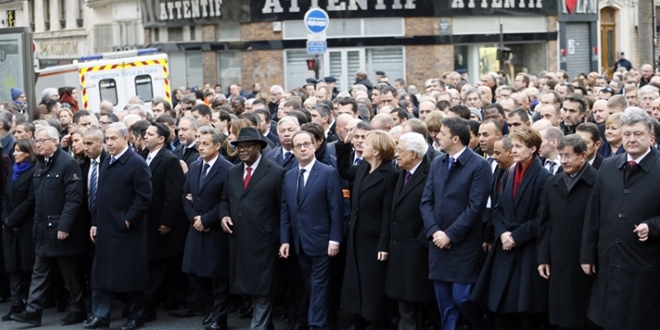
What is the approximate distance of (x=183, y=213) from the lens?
520 inches

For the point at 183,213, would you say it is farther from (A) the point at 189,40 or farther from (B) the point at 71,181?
(A) the point at 189,40

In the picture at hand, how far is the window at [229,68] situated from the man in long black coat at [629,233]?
94.8 ft

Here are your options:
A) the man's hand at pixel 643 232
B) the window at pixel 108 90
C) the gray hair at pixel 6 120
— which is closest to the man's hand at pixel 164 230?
the gray hair at pixel 6 120

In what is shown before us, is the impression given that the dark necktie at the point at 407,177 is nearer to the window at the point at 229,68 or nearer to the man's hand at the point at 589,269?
the man's hand at the point at 589,269

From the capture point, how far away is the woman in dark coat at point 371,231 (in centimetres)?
1112

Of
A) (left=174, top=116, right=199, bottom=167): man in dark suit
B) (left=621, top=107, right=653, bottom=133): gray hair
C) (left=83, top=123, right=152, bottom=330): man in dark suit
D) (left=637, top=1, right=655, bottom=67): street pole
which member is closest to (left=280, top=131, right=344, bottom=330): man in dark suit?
(left=83, top=123, right=152, bottom=330): man in dark suit

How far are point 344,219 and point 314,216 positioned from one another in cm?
31

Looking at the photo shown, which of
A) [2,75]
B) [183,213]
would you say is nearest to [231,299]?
[183,213]

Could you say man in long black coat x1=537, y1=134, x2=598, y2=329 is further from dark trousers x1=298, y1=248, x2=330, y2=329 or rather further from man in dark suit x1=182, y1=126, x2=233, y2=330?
man in dark suit x1=182, y1=126, x2=233, y2=330

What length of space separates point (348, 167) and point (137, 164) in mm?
2227

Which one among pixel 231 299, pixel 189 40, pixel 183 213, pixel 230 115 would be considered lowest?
pixel 231 299

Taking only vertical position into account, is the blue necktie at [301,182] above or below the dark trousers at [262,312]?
above

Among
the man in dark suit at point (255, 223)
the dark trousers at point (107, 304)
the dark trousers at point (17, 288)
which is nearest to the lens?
the man in dark suit at point (255, 223)

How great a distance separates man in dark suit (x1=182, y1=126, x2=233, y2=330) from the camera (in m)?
12.4
